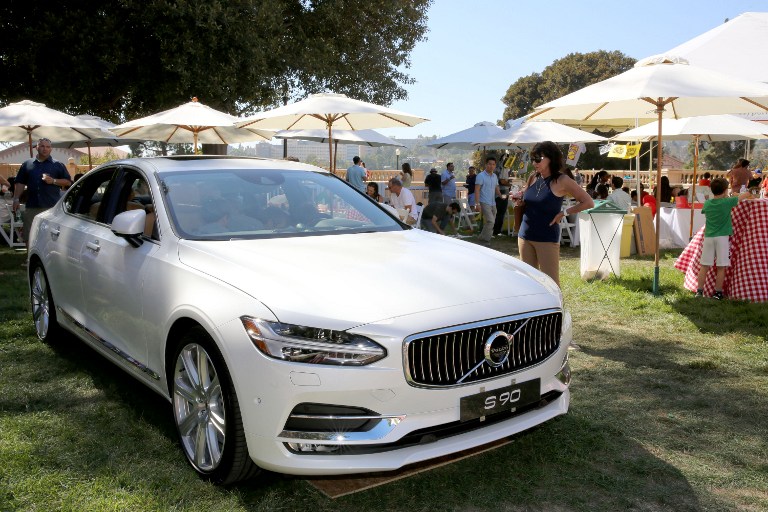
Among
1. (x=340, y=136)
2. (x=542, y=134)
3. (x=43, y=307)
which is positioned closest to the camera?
(x=43, y=307)

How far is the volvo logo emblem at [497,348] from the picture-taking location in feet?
10.7

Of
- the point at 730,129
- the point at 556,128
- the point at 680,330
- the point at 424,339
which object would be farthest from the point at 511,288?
the point at 556,128

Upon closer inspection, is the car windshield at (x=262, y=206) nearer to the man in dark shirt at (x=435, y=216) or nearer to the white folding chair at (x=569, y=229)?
the man in dark shirt at (x=435, y=216)

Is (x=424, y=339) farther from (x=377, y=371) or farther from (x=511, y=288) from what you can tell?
(x=511, y=288)

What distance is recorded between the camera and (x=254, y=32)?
17094 millimetres

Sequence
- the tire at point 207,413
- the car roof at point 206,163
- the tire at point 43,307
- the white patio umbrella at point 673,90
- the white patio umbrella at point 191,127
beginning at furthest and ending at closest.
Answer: the white patio umbrella at point 191,127, the white patio umbrella at point 673,90, the tire at point 43,307, the car roof at point 206,163, the tire at point 207,413

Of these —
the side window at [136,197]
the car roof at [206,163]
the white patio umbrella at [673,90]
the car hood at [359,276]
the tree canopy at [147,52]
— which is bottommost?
the car hood at [359,276]

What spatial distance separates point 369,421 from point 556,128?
14.8 metres

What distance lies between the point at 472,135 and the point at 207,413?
1616cm

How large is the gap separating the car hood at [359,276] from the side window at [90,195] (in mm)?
1633

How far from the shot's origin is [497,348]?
3.29m

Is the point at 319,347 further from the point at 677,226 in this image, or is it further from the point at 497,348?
the point at 677,226

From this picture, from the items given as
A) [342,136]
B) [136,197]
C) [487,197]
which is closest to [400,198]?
[487,197]

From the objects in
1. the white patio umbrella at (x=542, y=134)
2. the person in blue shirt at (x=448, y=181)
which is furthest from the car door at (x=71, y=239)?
the person in blue shirt at (x=448, y=181)
